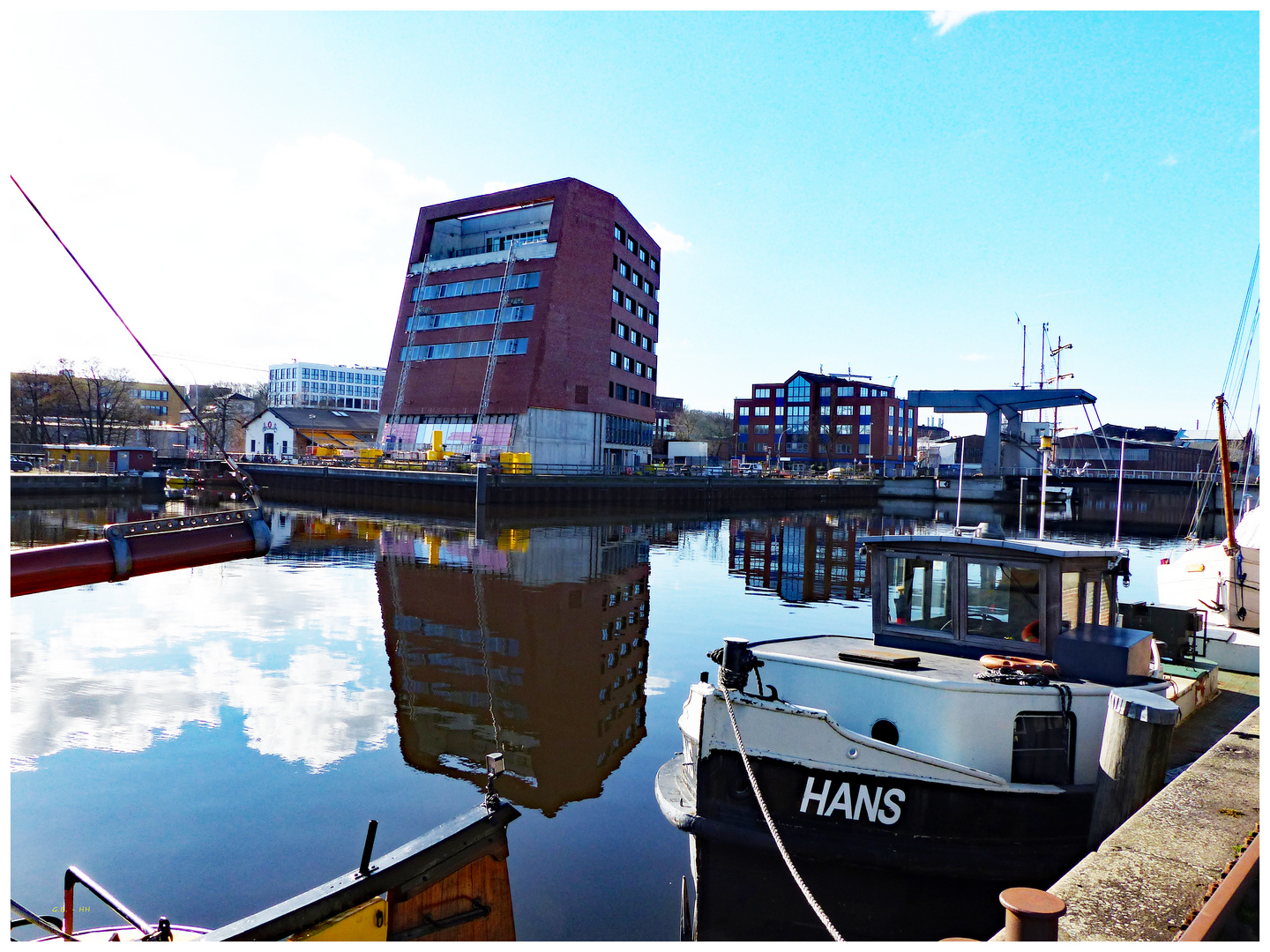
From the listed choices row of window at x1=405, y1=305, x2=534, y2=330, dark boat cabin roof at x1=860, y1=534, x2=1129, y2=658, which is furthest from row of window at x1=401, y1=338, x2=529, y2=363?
dark boat cabin roof at x1=860, y1=534, x2=1129, y2=658

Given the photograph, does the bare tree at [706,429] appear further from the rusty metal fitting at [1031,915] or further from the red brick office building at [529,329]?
the rusty metal fitting at [1031,915]

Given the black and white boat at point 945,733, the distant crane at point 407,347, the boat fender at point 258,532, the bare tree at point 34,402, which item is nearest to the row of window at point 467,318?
the distant crane at point 407,347

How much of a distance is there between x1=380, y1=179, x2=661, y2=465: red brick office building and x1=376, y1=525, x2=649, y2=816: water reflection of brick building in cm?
3839

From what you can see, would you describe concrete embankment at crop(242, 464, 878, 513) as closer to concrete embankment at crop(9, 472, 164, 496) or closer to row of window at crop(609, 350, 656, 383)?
concrete embankment at crop(9, 472, 164, 496)

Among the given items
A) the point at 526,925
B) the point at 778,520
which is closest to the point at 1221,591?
the point at 526,925

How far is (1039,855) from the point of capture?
7.23 m

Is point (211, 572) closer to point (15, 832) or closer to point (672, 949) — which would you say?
point (15, 832)

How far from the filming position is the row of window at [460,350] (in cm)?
6606

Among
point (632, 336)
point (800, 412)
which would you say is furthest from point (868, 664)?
point (800, 412)

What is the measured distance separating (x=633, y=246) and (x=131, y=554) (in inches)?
2953

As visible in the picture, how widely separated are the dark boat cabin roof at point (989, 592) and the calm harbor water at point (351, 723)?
3909 mm

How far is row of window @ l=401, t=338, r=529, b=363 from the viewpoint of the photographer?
217 ft

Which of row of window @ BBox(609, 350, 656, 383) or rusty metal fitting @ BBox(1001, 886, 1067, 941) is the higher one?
row of window @ BBox(609, 350, 656, 383)

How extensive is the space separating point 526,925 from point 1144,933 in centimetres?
482
